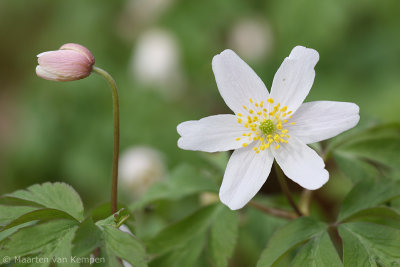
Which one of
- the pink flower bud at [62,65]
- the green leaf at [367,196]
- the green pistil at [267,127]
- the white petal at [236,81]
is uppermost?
the pink flower bud at [62,65]

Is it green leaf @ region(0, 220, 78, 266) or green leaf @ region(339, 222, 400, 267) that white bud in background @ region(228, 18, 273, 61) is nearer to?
green leaf @ region(339, 222, 400, 267)

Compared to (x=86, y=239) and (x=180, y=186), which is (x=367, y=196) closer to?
(x=180, y=186)

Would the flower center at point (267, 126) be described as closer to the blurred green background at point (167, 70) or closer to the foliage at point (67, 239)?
the foliage at point (67, 239)

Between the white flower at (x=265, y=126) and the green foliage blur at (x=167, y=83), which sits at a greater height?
the white flower at (x=265, y=126)

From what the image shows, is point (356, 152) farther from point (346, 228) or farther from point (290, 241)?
point (290, 241)

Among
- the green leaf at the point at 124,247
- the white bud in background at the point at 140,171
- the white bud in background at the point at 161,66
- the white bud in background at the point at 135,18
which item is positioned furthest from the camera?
the white bud in background at the point at 135,18

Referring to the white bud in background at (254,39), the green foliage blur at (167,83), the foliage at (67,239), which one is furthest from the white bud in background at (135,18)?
the foliage at (67,239)

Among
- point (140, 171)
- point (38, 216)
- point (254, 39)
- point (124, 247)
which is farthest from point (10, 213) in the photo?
point (254, 39)
